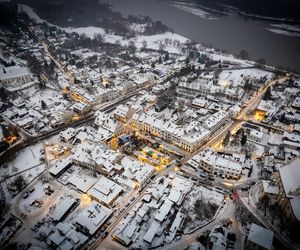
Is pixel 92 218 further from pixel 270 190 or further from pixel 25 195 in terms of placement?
pixel 270 190

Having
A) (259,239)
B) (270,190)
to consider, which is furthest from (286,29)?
(259,239)

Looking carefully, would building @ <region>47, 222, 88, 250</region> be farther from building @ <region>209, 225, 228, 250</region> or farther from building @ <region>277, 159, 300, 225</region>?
building @ <region>277, 159, 300, 225</region>

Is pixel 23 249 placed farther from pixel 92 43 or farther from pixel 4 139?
pixel 92 43

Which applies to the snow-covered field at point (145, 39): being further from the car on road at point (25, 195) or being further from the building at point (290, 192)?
the car on road at point (25, 195)

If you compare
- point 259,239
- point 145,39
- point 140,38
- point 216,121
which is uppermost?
point 145,39

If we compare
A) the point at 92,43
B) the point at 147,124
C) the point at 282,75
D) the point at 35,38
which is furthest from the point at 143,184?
the point at 35,38

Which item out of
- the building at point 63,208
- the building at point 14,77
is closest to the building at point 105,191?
the building at point 63,208

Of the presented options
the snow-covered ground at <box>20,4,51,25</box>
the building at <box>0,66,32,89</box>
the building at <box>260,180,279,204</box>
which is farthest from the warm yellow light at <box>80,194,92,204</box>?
the snow-covered ground at <box>20,4,51,25</box>
